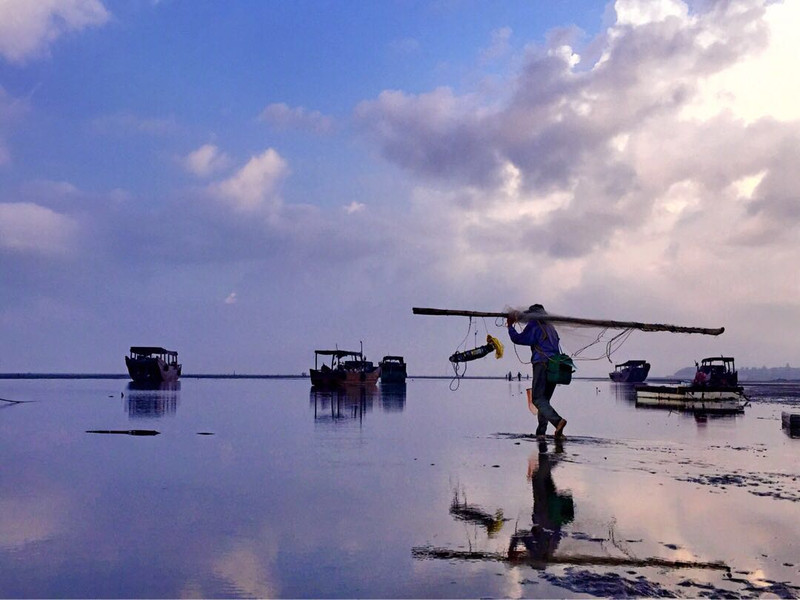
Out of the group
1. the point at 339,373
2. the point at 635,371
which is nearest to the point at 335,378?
the point at 339,373

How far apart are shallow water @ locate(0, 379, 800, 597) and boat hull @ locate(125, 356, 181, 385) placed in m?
68.7

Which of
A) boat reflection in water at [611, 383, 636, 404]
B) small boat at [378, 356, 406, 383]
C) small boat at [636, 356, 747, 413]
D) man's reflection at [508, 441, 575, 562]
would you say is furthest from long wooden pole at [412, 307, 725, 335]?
small boat at [378, 356, 406, 383]

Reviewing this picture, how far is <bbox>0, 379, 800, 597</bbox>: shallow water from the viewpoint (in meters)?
6.43

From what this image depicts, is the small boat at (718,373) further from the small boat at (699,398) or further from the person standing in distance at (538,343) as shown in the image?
the person standing in distance at (538,343)

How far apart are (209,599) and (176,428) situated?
20.3 m

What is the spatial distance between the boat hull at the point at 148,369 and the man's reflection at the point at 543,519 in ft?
257

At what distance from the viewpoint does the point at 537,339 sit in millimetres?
18172

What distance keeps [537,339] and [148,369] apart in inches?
2998

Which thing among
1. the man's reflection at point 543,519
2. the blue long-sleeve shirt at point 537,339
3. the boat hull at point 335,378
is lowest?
the man's reflection at point 543,519

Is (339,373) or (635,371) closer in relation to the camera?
(339,373)

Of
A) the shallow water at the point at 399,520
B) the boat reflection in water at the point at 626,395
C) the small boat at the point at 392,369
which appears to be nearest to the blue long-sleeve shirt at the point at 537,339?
the shallow water at the point at 399,520

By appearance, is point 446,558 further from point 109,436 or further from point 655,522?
point 109,436

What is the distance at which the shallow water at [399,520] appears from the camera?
6430 mm

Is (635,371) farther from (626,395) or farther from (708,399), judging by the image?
(708,399)
